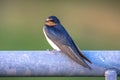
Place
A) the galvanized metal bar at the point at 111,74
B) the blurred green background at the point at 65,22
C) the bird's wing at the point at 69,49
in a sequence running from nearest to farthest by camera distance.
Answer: the galvanized metal bar at the point at 111,74, the bird's wing at the point at 69,49, the blurred green background at the point at 65,22

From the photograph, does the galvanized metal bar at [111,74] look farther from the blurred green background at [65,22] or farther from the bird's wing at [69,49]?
the blurred green background at [65,22]

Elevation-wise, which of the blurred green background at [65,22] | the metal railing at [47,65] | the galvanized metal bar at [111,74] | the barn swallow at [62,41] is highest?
the metal railing at [47,65]

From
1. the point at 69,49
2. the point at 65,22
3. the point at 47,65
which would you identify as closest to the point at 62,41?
the point at 69,49

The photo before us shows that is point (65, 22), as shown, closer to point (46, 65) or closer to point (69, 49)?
point (69, 49)

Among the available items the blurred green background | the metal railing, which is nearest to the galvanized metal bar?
the metal railing

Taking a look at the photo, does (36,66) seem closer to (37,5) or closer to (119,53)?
(119,53)

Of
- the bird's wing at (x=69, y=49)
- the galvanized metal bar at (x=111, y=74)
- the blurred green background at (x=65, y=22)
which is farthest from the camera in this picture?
the blurred green background at (x=65, y=22)

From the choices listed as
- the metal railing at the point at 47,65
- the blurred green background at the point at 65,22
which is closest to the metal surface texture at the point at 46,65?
the metal railing at the point at 47,65
